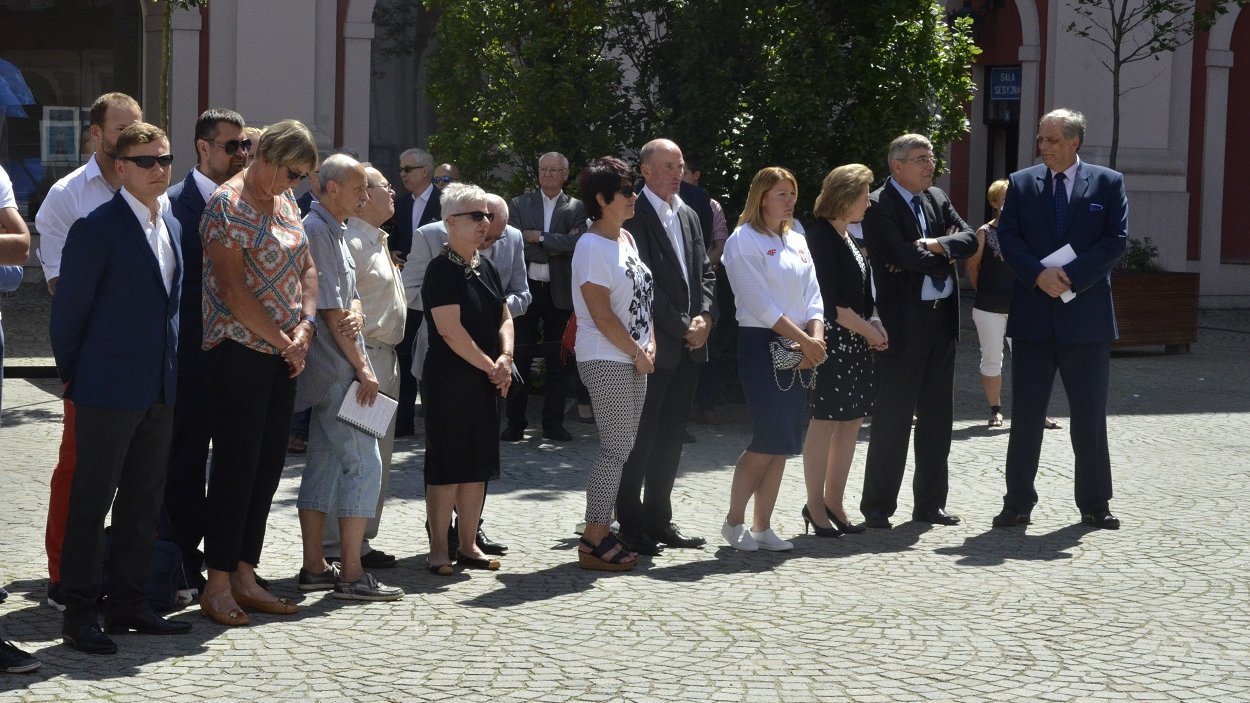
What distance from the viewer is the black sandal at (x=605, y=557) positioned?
23.8ft

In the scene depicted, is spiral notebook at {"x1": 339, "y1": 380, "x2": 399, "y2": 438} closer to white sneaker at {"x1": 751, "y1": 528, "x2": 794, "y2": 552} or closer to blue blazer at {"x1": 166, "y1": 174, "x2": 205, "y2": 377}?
blue blazer at {"x1": 166, "y1": 174, "x2": 205, "y2": 377}

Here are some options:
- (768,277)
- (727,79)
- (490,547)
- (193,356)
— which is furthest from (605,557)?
(727,79)

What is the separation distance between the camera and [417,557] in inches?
294

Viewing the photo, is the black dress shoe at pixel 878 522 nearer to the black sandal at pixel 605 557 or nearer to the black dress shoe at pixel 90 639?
the black sandal at pixel 605 557

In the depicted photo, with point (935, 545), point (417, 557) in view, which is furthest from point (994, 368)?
point (417, 557)

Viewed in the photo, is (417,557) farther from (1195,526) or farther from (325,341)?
(1195,526)

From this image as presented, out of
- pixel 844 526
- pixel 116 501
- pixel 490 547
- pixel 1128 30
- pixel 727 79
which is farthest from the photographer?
pixel 1128 30

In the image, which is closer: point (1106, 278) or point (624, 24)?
point (1106, 278)

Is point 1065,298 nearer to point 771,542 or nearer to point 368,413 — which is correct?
point 771,542

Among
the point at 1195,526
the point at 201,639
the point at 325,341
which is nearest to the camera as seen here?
the point at 201,639

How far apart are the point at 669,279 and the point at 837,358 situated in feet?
3.35

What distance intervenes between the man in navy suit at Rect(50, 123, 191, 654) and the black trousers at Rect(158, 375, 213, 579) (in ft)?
1.83

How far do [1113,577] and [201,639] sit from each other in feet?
12.6

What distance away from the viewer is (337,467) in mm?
6715
